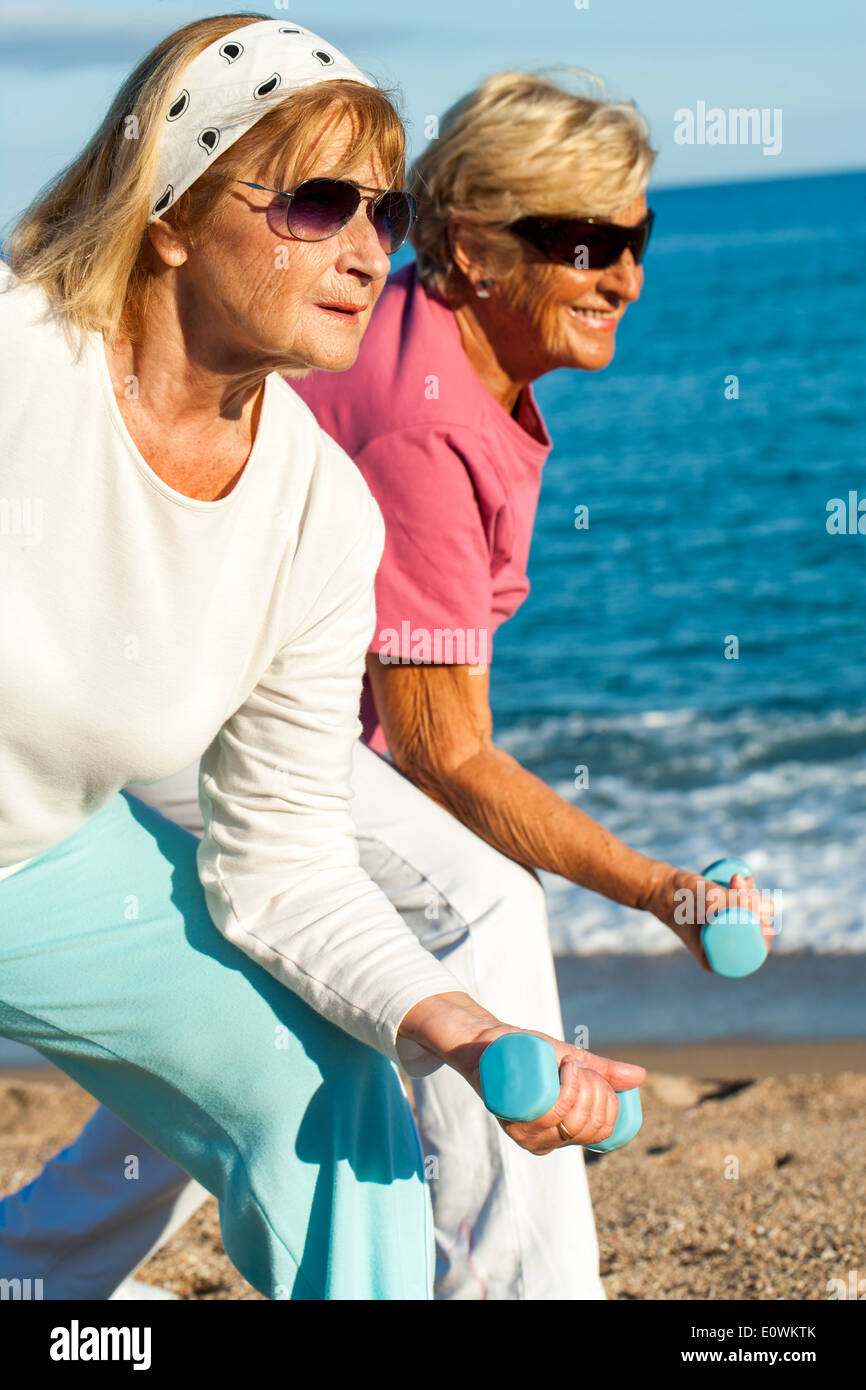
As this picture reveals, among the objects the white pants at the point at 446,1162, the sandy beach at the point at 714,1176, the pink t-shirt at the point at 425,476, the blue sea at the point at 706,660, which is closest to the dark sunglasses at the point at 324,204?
the pink t-shirt at the point at 425,476

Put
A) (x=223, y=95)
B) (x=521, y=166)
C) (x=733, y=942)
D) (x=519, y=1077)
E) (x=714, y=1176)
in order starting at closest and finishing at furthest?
(x=519, y=1077)
(x=223, y=95)
(x=733, y=942)
(x=521, y=166)
(x=714, y=1176)

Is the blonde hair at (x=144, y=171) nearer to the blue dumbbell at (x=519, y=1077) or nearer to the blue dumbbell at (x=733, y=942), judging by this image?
the blue dumbbell at (x=519, y=1077)

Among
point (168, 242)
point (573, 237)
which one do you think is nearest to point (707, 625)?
point (573, 237)

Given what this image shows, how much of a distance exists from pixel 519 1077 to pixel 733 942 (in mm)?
723

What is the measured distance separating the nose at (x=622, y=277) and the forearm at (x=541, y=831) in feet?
3.35

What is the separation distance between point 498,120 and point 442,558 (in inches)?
35.1

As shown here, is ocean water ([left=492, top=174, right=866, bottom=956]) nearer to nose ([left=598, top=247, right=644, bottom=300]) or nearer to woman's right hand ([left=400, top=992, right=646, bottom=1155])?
nose ([left=598, top=247, right=644, bottom=300])

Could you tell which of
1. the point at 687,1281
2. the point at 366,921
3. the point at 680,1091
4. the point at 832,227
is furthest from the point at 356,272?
the point at 832,227

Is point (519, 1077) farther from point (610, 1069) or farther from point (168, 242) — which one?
point (168, 242)

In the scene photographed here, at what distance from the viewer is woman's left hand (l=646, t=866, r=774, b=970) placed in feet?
7.97

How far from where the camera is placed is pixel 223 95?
74.0 inches
